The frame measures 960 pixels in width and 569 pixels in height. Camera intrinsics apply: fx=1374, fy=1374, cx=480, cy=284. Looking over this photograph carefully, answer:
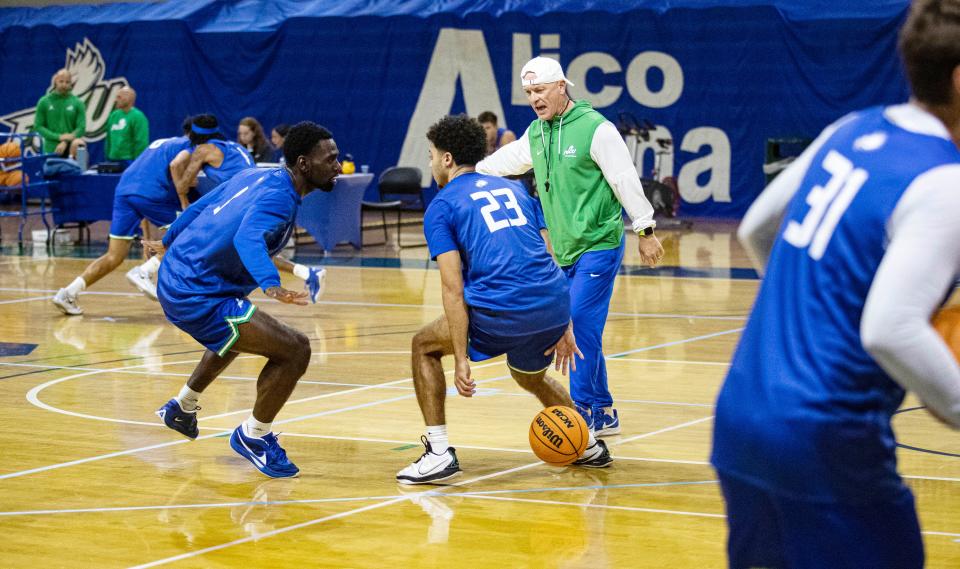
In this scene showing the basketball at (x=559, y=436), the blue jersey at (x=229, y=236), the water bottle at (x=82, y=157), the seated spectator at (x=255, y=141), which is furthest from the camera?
the water bottle at (x=82, y=157)

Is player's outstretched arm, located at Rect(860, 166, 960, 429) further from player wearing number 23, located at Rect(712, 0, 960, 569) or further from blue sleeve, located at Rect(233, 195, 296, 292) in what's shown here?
blue sleeve, located at Rect(233, 195, 296, 292)

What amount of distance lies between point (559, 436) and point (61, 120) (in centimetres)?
1453

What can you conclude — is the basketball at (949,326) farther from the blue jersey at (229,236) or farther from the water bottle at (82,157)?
the water bottle at (82,157)

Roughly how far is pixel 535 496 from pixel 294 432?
192 cm

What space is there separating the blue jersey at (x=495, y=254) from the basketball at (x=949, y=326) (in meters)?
→ 3.50

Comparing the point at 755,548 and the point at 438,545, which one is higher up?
the point at 755,548

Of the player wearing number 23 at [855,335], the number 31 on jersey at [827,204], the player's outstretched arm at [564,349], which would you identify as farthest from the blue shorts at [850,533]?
the player's outstretched arm at [564,349]

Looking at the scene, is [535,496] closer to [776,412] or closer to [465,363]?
[465,363]

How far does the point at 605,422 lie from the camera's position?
24.1ft

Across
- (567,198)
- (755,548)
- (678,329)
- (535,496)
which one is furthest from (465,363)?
(678,329)

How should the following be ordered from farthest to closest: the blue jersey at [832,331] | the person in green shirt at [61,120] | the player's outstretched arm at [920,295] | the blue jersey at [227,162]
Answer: the person in green shirt at [61,120], the blue jersey at [227,162], the blue jersey at [832,331], the player's outstretched arm at [920,295]

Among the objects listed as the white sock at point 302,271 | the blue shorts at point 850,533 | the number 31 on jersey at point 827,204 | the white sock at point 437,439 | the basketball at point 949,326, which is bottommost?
the white sock at point 437,439

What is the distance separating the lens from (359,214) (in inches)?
711

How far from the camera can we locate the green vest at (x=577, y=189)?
714 centimetres
